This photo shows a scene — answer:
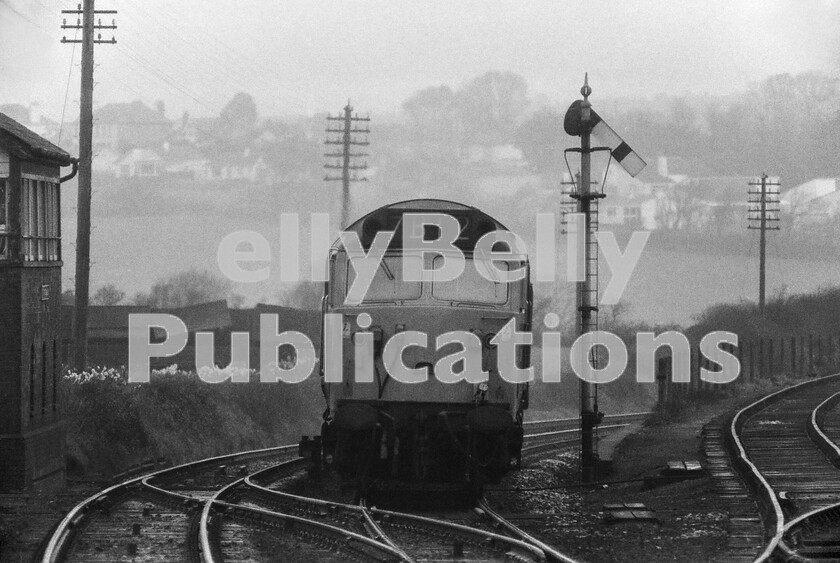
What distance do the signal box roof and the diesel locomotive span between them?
8.80 m

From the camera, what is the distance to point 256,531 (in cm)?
1384

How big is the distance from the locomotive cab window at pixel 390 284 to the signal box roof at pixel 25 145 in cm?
915

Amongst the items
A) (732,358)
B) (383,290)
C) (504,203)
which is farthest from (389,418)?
(504,203)

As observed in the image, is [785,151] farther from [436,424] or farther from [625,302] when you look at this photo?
[436,424]

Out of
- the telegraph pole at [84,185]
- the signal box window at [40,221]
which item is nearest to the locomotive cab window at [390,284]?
the signal box window at [40,221]

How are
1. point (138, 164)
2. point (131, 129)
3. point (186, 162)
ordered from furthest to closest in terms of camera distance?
point (131, 129)
point (186, 162)
point (138, 164)

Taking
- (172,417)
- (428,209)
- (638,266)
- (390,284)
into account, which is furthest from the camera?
(638,266)

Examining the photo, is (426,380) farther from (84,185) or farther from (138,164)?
(138,164)

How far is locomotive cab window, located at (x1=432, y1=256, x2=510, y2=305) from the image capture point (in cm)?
1653

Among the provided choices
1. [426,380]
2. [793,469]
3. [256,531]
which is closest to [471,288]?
[426,380]

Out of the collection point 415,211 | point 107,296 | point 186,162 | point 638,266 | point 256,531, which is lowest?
point 256,531

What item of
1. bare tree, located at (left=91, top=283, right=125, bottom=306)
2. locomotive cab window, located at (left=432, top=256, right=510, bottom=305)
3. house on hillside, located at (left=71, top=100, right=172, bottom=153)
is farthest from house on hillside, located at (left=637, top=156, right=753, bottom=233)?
locomotive cab window, located at (left=432, top=256, right=510, bottom=305)

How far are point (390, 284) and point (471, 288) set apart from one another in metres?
1.11

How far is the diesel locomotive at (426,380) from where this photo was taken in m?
15.8
